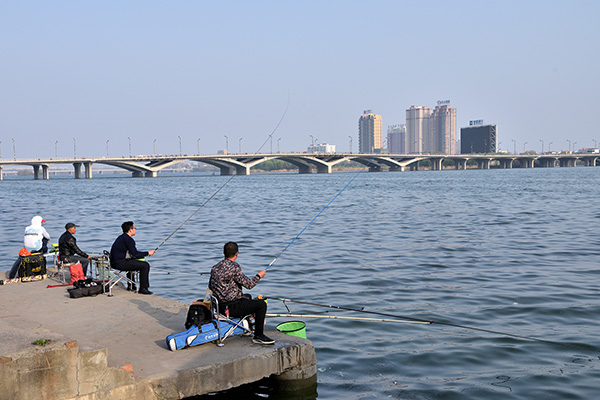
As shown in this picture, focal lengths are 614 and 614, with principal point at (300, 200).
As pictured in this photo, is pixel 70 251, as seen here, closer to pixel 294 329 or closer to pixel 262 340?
pixel 294 329

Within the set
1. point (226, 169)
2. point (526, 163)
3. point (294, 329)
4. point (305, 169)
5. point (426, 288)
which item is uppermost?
point (526, 163)

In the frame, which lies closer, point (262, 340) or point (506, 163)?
point (262, 340)

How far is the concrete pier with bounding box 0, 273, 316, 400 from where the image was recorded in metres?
5.50

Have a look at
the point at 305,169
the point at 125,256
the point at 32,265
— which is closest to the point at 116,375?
the point at 125,256

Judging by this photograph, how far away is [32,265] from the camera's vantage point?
11.9m

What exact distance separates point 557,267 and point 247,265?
8.28m

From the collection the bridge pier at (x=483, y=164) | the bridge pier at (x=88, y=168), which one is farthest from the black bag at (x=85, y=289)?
the bridge pier at (x=483, y=164)

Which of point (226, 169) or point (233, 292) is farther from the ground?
point (226, 169)

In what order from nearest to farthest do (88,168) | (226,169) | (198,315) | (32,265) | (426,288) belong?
1. (198,315)
2. (32,265)
3. (426,288)
4. (88,168)
5. (226,169)

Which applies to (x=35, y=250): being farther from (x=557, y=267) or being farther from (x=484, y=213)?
(x=484, y=213)

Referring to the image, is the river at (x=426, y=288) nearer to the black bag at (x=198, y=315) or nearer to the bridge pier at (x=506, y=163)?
the black bag at (x=198, y=315)

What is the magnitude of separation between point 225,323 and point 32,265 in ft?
20.3

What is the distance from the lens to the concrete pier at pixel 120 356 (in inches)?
217

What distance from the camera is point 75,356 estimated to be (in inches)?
223
